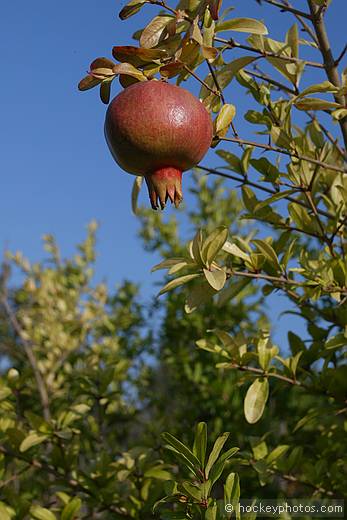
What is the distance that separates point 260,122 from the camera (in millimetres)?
1398

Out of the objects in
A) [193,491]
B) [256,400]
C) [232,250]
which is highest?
[232,250]

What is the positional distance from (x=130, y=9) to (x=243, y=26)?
7.9 inches

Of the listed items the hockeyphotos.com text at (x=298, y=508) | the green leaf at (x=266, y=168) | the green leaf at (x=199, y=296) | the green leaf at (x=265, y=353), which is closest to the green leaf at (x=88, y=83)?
the green leaf at (x=199, y=296)

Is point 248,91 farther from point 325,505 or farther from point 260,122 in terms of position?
point 325,505

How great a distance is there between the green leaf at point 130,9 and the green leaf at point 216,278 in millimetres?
452

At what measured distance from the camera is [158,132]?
30.7 inches

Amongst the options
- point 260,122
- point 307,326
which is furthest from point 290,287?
point 260,122

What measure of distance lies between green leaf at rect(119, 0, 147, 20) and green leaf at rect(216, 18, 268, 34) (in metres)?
0.16

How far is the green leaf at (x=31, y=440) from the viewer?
144 cm

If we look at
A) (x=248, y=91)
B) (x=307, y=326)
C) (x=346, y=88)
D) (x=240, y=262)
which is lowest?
(x=307, y=326)

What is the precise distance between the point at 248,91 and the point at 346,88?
1.08 ft

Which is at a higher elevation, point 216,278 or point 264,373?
point 216,278

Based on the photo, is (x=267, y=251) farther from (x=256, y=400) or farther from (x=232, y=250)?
(x=256, y=400)

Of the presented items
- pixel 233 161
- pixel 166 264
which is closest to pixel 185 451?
pixel 166 264
